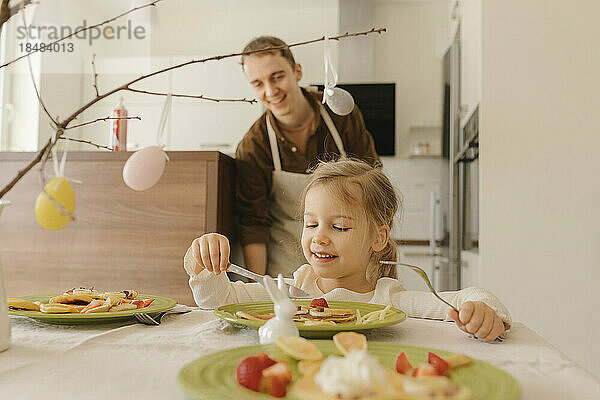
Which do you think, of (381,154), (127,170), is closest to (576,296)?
(127,170)

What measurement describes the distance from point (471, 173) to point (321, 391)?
7.01 ft

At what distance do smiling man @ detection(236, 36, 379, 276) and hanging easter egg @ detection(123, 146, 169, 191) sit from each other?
4.24 ft

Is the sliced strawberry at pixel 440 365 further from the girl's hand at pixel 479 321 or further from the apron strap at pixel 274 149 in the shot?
the apron strap at pixel 274 149

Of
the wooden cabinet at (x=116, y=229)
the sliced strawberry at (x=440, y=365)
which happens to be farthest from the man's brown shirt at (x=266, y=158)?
the sliced strawberry at (x=440, y=365)

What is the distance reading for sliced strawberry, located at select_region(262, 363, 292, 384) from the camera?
435 millimetres

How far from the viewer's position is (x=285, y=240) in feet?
6.77

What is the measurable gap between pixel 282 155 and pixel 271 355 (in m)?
1.52

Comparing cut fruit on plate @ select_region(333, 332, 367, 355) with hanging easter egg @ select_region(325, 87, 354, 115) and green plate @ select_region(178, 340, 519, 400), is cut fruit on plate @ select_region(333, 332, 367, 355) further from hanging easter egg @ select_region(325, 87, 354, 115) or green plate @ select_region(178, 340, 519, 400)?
hanging easter egg @ select_region(325, 87, 354, 115)

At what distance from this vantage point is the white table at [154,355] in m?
0.49

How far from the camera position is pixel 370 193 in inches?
50.3

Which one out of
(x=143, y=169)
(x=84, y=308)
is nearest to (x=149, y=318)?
(x=84, y=308)

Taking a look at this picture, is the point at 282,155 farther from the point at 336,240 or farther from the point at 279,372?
the point at 279,372

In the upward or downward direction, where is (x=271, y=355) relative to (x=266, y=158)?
downward

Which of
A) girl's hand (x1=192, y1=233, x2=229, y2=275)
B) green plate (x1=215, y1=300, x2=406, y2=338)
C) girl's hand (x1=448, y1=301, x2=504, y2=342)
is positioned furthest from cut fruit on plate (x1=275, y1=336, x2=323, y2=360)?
girl's hand (x1=192, y1=233, x2=229, y2=275)
